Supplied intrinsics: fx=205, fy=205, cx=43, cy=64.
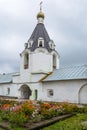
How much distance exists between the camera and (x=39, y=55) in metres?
24.3

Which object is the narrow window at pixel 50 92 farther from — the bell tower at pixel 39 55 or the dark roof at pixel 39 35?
the dark roof at pixel 39 35

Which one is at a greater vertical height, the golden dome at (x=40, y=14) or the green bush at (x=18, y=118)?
the golden dome at (x=40, y=14)

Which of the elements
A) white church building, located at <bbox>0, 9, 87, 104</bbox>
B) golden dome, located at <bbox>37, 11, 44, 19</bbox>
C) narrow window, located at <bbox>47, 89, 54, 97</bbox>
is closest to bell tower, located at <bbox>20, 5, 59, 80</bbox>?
white church building, located at <bbox>0, 9, 87, 104</bbox>

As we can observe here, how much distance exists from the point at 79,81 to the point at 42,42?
801 cm

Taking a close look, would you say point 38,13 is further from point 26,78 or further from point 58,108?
point 58,108

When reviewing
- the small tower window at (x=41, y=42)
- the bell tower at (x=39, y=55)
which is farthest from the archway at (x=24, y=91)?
the small tower window at (x=41, y=42)

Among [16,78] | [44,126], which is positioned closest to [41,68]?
[16,78]

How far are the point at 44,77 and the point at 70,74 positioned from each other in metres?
3.53

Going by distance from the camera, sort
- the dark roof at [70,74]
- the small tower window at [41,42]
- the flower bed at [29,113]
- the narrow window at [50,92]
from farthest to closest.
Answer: the small tower window at [41,42], the narrow window at [50,92], the dark roof at [70,74], the flower bed at [29,113]

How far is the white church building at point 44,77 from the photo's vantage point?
1952 cm

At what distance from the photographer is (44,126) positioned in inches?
319

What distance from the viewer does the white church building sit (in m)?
19.5

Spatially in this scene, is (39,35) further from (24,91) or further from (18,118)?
(18,118)

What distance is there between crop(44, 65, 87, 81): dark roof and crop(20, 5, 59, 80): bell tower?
169cm
